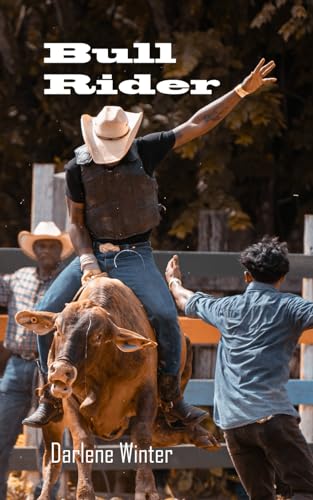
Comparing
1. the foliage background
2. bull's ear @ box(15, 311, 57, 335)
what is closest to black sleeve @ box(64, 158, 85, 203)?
→ bull's ear @ box(15, 311, 57, 335)

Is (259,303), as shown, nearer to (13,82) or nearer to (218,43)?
(218,43)

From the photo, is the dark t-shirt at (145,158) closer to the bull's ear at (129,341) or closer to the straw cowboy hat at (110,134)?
the straw cowboy hat at (110,134)

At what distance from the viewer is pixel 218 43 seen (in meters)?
12.8

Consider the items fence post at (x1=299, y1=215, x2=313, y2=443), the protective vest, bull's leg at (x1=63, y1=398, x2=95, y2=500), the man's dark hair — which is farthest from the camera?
fence post at (x1=299, y1=215, x2=313, y2=443)

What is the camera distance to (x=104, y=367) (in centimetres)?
814

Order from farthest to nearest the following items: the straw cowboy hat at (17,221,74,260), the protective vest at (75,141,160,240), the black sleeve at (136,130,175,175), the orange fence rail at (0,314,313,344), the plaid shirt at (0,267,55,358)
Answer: the orange fence rail at (0,314,313,344) < the straw cowboy hat at (17,221,74,260) < the plaid shirt at (0,267,55,358) < the black sleeve at (136,130,175,175) < the protective vest at (75,141,160,240)

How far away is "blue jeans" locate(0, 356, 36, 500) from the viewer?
10188 mm

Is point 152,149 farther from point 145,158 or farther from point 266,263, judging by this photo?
point 266,263

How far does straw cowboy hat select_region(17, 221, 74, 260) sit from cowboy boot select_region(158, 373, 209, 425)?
79.6 inches

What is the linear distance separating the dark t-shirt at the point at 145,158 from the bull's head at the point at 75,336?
0.79 meters

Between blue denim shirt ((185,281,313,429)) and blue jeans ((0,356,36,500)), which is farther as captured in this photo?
blue jeans ((0,356,36,500))

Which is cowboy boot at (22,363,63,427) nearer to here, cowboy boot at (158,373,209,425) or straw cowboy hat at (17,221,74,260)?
cowboy boot at (158,373,209,425)

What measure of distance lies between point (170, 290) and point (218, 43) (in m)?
4.52

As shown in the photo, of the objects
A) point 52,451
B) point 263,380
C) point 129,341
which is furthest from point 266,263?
point 52,451
